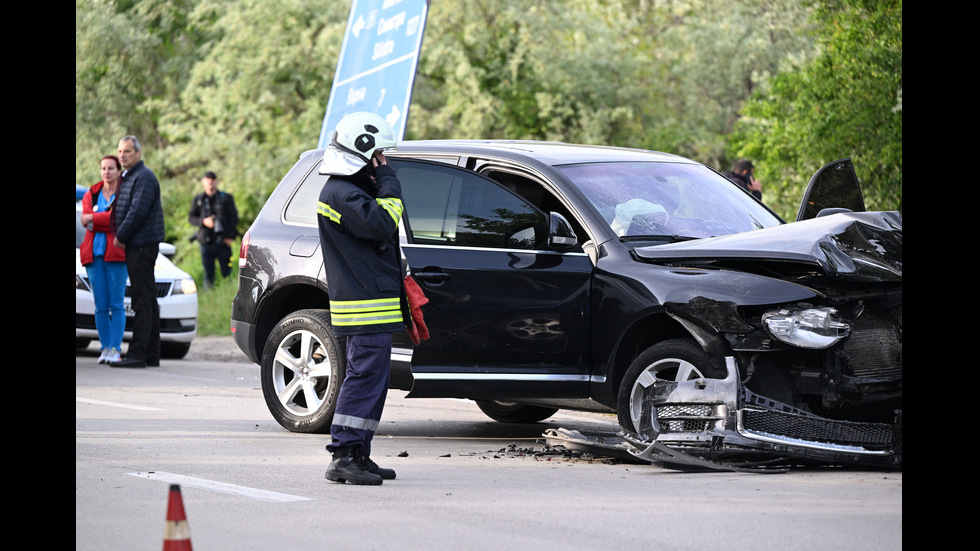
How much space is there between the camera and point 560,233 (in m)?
7.61

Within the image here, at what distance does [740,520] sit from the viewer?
560 cm

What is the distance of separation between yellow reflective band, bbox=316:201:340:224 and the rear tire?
3.03m

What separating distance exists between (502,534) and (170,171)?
27.9 meters

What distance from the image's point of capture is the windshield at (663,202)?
7.73 m

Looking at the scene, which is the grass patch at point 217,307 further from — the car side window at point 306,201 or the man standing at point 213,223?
the car side window at point 306,201

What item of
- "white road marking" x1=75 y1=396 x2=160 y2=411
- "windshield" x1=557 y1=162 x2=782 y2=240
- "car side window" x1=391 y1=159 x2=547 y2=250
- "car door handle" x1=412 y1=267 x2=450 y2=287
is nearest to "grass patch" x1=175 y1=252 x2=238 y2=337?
"white road marking" x1=75 y1=396 x2=160 y2=411

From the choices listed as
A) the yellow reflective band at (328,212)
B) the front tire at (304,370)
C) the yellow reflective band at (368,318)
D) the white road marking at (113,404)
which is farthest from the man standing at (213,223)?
the yellow reflective band at (368,318)

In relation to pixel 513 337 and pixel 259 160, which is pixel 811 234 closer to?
pixel 513 337

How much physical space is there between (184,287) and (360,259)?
871cm

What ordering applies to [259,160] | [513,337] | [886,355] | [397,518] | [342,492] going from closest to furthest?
[397,518]
[342,492]
[886,355]
[513,337]
[259,160]

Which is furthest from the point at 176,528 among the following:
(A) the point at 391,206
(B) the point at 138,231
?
(B) the point at 138,231

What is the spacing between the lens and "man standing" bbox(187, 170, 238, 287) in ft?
67.3

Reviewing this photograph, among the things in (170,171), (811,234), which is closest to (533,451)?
(811,234)

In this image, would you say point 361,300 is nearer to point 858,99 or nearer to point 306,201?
point 306,201
